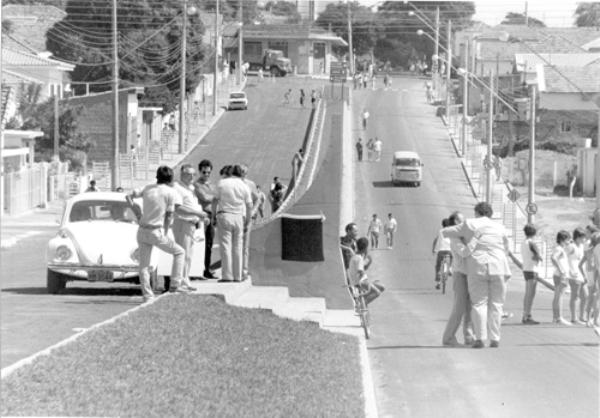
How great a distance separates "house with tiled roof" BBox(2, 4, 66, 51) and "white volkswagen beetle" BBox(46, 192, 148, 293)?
17256mm

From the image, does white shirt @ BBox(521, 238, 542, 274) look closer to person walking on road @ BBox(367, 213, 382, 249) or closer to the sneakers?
the sneakers

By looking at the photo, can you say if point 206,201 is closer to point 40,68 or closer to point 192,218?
point 192,218

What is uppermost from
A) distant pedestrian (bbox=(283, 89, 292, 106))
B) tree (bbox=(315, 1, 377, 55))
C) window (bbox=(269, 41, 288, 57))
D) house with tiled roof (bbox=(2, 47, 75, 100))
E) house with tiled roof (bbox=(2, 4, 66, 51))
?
tree (bbox=(315, 1, 377, 55))

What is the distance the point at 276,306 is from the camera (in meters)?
17.8

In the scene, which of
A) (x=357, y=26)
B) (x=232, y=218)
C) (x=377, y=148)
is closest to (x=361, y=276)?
(x=232, y=218)

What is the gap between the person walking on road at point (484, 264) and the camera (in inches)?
615

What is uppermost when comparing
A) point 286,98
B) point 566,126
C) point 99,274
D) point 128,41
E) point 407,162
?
point 128,41

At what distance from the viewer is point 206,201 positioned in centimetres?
1844

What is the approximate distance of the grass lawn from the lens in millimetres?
9305

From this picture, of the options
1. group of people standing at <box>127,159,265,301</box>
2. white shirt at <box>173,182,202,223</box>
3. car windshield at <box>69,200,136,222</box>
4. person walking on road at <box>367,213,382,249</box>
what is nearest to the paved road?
group of people standing at <box>127,159,265,301</box>

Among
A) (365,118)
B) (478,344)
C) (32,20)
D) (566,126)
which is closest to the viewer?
(478,344)

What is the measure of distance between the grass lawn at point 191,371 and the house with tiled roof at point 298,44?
10564 cm

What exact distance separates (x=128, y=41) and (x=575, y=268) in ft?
120

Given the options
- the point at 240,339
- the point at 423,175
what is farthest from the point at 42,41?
the point at 240,339
